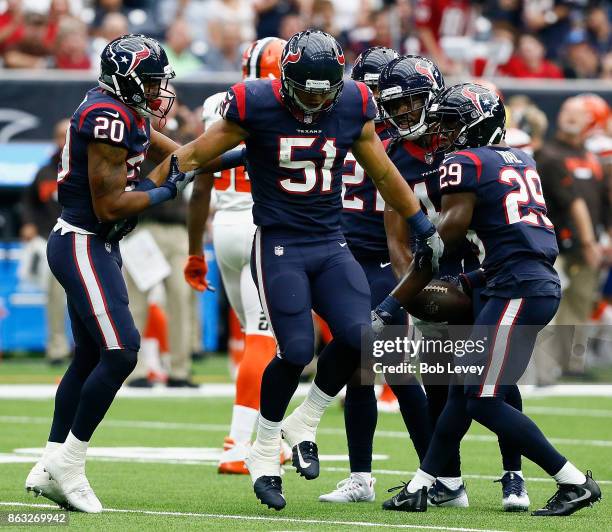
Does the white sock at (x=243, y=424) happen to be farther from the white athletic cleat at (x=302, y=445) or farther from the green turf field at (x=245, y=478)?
the white athletic cleat at (x=302, y=445)

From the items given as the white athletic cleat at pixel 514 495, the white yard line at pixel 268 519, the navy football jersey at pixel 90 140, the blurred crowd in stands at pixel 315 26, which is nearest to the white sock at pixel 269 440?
the white yard line at pixel 268 519

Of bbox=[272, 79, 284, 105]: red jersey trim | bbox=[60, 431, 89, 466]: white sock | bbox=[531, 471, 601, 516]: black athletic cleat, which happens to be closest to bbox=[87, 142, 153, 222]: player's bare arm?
bbox=[272, 79, 284, 105]: red jersey trim

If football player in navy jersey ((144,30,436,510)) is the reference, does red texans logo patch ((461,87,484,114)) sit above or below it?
above

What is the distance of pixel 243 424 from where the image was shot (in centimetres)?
727

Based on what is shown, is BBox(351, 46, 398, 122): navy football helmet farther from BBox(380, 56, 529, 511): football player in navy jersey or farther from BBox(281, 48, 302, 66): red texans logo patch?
BBox(281, 48, 302, 66): red texans logo patch

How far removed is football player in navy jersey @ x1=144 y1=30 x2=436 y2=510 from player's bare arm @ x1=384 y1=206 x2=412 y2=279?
24 centimetres

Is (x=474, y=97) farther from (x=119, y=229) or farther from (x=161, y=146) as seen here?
(x=119, y=229)

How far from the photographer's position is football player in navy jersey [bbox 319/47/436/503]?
639cm

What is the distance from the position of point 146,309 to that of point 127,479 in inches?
187

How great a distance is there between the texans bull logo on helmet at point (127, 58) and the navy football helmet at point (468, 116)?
1.23 meters

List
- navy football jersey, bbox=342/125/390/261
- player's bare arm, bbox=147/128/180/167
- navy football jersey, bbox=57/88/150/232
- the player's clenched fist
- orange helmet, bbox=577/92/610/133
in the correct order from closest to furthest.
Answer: navy football jersey, bbox=57/88/150/232, player's bare arm, bbox=147/128/180/167, navy football jersey, bbox=342/125/390/261, the player's clenched fist, orange helmet, bbox=577/92/610/133

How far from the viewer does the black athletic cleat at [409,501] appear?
19.6 feet

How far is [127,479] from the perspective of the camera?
698cm

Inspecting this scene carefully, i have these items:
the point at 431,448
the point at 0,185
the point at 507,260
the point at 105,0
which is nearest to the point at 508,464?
the point at 431,448
